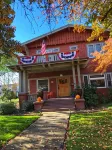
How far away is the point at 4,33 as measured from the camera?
797 cm

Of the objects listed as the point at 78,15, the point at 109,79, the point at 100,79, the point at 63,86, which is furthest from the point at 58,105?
the point at 78,15

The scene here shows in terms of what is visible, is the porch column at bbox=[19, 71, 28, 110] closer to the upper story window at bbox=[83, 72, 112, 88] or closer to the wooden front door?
the wooden front door

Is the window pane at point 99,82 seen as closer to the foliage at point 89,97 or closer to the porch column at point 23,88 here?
the foliage at point 89,97

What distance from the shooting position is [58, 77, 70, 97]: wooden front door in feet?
61.5

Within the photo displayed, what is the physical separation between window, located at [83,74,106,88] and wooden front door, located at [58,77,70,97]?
1.87 m

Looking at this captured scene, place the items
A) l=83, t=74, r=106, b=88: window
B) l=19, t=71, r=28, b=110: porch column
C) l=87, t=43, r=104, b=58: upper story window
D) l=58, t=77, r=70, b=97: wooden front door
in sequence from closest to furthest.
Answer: l=19, t=71, r=28, b=110: porch column
l=83, t=74, r=106, b=88: window
l=87, t=43, r=104, b=58: upper story window
l=58, t=77, r=70, b=97: wooden front door

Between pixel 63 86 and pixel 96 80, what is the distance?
136 inches

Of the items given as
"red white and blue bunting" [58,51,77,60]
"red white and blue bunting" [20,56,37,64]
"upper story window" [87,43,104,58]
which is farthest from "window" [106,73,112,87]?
"red white and blue bunting" [20,56,37,64]

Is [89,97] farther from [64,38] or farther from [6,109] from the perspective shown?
[64,38]

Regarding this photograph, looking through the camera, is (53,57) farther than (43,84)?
No

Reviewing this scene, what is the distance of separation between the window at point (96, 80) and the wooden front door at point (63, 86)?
1873 millimetres

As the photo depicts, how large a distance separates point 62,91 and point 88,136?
12.9 metres

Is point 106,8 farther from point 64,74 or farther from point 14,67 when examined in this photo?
point 64,74

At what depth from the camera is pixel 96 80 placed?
59.6 ft
